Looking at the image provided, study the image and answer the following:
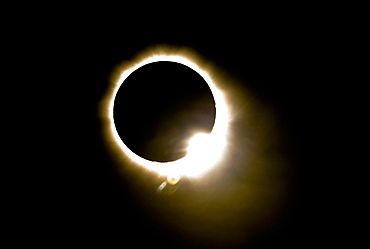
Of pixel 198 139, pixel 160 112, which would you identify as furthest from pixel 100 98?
pixel 198 139

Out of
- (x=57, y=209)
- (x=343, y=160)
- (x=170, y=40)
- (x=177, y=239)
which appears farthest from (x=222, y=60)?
(x=57, y=209)

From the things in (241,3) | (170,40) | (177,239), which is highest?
(241,3)

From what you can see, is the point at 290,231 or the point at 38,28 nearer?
the point at 38,28

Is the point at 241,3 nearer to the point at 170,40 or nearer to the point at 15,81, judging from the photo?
the point at 170,40
